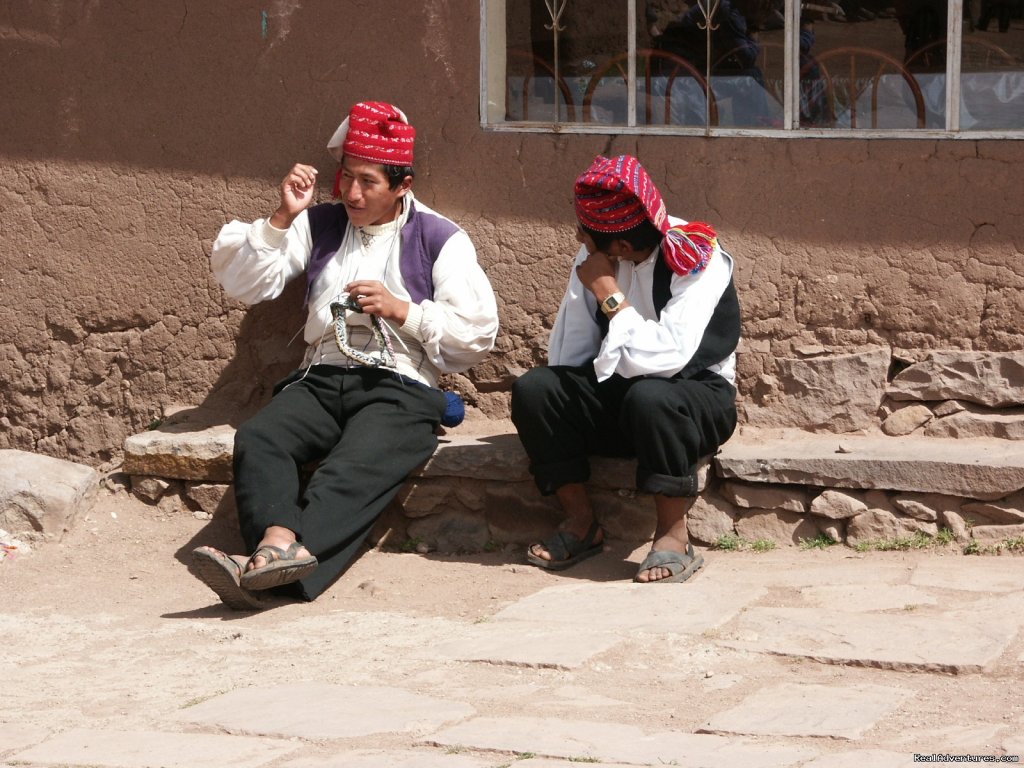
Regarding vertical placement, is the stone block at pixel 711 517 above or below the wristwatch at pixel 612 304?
below

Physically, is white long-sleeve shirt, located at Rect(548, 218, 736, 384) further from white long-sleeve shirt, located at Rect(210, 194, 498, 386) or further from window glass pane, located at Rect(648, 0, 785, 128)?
window glass pane, located at Rect(648, 0, 785, 128)

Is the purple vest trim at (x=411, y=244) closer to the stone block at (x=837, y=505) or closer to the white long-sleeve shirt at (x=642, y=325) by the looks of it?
the white long-sleeve shirt at (x=642, y=325)

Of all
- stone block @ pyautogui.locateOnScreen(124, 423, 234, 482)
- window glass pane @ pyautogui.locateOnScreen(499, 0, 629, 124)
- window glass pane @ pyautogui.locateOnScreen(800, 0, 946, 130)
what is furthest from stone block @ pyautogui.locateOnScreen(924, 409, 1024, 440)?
stone block @ pyautogui.locateOnScreen(124, 423, 234, 482)

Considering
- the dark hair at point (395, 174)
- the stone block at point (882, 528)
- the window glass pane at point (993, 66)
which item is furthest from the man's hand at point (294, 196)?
the window glass pane at point (993, 66)

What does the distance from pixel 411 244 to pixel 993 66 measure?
1.98 meters

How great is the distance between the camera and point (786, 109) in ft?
15.8

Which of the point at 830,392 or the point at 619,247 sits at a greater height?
the point at 619,247

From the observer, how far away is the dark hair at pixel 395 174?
4695 mm

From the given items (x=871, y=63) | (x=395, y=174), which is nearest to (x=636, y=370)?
(x=395, y=174)

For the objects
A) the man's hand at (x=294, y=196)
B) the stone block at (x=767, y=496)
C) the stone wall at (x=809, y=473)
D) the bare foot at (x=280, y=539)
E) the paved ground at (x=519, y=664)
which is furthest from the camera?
the man's hand at (x=294, y=196)

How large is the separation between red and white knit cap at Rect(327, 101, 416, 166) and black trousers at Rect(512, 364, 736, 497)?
2.91 ft

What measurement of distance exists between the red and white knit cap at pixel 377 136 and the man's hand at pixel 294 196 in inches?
6.2

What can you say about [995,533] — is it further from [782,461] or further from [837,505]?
[782,461]

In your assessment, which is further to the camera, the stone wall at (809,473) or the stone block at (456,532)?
the stone block at (456,532)
